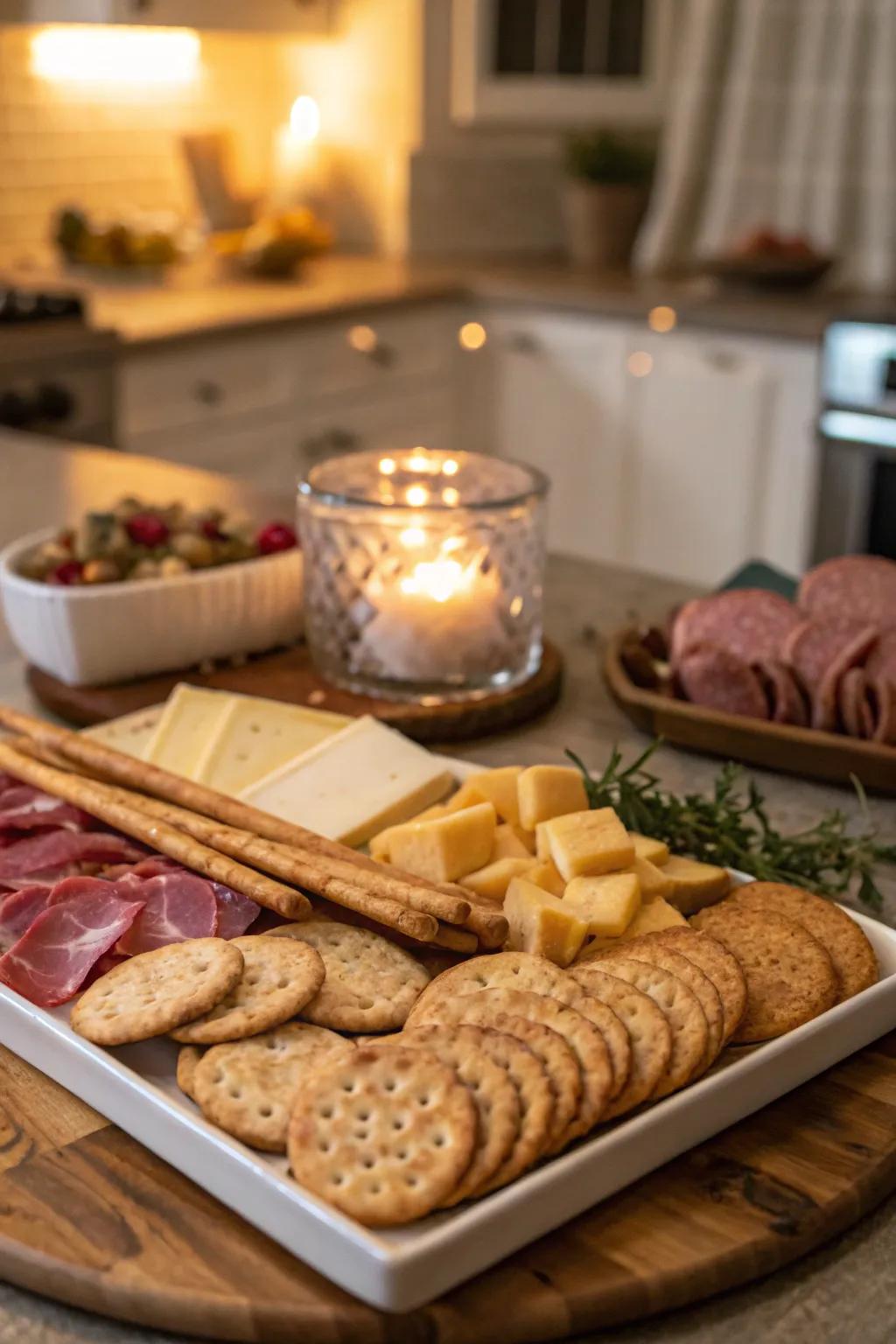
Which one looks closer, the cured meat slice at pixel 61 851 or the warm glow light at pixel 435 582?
the cured meat slice at pixel 61 851

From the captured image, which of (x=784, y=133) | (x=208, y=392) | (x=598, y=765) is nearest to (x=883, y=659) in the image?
(x=598, y=765)

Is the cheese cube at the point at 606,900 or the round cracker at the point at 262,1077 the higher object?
the cheese cube at the point at 606,900

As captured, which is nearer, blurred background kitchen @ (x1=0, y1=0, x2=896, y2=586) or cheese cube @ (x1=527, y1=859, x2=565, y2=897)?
cheese cube @ (x1=527, y1=859, x2=565, y2=897)

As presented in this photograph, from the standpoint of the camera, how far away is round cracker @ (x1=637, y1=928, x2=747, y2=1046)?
0.80 m

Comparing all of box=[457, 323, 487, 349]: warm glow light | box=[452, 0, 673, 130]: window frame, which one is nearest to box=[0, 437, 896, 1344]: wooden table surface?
box=[457, 323, 487, 349]: warm glow light

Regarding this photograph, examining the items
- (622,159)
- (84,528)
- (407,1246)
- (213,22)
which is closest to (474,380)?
(622,159)

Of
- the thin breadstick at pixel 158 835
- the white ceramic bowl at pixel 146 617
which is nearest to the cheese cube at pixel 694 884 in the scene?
the thin breadstick at pixel 158 835

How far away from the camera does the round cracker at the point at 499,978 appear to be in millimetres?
801

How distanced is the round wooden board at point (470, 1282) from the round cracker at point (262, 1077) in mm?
47

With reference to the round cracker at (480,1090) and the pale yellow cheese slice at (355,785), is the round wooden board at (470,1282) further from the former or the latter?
the pale yellow cheese slice at (355,785)

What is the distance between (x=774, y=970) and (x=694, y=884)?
113 mm

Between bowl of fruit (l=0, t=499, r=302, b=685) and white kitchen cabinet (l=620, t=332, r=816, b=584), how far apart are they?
84.9 inches

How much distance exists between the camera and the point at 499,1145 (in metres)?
0.68

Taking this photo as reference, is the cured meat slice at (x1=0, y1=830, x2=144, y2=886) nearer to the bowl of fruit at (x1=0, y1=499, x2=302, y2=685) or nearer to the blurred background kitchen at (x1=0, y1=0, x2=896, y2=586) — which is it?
the bowl of fruit at (x1=0, y1=499, x2=302, y2=685)
